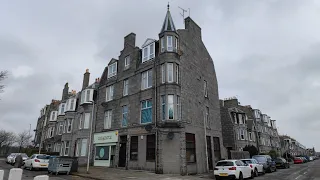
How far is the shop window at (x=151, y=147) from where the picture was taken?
2056cm

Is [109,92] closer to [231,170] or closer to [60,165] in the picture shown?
[60,165]

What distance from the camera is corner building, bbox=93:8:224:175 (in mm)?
20344

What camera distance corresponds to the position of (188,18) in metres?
26.2

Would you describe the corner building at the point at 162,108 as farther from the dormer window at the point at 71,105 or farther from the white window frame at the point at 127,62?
the dormer window at the point at 71,105

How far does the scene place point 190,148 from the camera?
21312mm

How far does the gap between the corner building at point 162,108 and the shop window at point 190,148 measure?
0.09 metres

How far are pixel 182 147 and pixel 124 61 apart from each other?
13442mm

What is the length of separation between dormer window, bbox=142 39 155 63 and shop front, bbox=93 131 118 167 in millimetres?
9069

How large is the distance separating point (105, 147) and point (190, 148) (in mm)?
10578

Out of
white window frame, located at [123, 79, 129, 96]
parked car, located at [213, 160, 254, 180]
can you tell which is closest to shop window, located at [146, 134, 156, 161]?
parked car, located at [213, 160, 254, 180]

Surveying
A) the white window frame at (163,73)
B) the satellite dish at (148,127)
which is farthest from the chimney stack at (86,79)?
the satellite dish at (148,127)

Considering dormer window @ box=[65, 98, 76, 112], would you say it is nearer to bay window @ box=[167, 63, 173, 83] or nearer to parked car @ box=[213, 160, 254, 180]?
bay window @ box=[167, 63, 173, 83]

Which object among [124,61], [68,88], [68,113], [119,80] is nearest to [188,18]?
[124,61]

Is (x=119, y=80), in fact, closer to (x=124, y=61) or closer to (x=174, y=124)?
(x=124, y=61)
